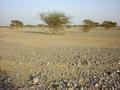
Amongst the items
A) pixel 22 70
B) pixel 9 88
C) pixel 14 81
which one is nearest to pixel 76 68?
pixel 22 70

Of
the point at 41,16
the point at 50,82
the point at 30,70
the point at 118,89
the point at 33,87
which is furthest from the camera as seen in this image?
the point at 41,16

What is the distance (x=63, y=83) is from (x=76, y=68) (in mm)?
2606

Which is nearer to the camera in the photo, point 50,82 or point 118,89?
point 118,89

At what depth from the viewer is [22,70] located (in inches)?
428

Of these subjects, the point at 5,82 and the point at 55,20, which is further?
the point at 55,20

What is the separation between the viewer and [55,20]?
183ft

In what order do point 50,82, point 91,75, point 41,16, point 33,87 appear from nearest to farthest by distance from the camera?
point 33,87
point 50,82
point 91,75
point 41,16

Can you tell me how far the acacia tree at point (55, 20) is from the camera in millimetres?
55656

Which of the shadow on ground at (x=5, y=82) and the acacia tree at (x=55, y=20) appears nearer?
the shadow on ground at (x=5, y=82)

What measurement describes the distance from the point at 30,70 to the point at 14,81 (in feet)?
5.85

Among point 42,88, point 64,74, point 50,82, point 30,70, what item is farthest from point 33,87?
point 30,70

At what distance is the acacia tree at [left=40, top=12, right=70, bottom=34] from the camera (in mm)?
→ 55656

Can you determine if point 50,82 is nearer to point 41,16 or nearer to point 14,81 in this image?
point 14,81

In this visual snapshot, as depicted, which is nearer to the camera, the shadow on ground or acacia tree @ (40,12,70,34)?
the shadow on ground
